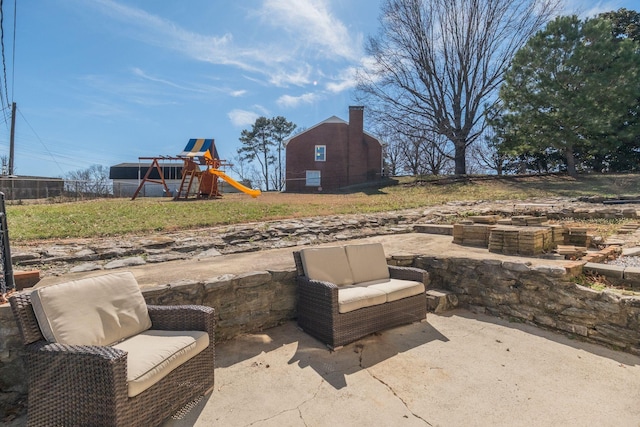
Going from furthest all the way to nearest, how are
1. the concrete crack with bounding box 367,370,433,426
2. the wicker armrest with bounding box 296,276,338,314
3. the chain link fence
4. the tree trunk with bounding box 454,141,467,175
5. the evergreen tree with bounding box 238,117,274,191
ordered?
1. the evergreen tree with bounding box 238,117,274,191
2. the tree trunk with bounding box 454,141,467,175
3. the chain link fence
4. the wicker armrest with bounding box 296,276,338,314
5. the concrete crack with bounding box 367,370,433,426

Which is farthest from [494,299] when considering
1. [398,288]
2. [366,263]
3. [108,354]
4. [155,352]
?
[108,354]

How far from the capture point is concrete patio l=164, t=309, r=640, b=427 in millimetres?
2168

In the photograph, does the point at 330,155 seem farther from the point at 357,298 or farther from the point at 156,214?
the point at 357,298

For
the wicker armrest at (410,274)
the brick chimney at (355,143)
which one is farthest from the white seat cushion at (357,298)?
the brick chimney at (355,143)

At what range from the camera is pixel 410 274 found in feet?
12.4

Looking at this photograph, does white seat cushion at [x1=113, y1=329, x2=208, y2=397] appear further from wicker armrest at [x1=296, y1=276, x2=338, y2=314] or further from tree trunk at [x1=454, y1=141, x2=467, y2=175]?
tree trunk at [x1=454, y1=141, x2=467, y2=175]

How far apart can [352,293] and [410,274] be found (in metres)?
0.91

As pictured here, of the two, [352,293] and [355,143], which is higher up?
[355,143]

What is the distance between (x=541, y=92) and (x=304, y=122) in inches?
962

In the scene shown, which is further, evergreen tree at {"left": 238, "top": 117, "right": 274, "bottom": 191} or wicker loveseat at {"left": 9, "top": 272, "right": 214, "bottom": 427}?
evergreen tree at {"left": 238, "top": 117, "right": 274, "bottom": 191}

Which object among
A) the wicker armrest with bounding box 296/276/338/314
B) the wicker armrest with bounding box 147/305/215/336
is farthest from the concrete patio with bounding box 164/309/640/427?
the wicker armrest with bounding box 147/305/215/336

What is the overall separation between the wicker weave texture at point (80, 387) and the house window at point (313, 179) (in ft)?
66.9

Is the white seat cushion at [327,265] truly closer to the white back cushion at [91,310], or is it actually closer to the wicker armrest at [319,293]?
the wicker armrest at [319,293]

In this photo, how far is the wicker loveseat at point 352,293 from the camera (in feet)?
10.2
